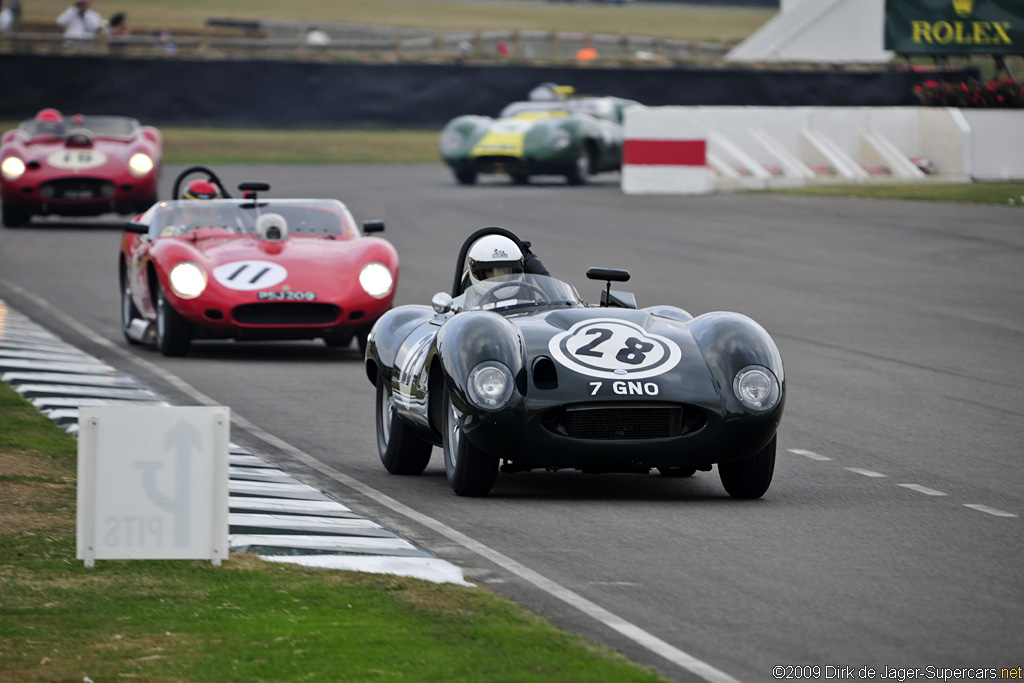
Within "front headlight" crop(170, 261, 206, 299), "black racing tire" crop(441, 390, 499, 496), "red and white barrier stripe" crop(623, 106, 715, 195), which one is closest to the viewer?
"black racing tire" crop(441, 390, 499, 496)

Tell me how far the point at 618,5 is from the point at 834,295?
7175 centimetres

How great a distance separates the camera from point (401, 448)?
29.1ft

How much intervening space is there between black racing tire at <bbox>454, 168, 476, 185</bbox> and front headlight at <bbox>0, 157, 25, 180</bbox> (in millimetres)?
9477

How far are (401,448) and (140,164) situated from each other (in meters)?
15.5

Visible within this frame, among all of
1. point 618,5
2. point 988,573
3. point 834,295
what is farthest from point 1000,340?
point 618,5

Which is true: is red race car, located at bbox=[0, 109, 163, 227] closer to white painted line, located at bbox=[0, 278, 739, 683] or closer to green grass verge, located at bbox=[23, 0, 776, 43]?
white painted line, located at bbox=[0, 278, 739, 683]

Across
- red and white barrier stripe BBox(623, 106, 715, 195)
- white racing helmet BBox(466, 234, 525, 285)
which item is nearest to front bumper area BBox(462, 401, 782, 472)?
white racing helmet BBox(466, 234, 525, 285)

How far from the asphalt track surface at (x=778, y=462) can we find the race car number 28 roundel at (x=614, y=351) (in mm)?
607

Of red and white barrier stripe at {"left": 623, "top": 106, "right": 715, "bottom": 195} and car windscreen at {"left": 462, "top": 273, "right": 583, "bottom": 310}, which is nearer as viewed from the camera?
car windscreen at {"left": 462, "top": 273, "right": 583, "bottom": 310}

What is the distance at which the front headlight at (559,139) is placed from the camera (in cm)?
3014

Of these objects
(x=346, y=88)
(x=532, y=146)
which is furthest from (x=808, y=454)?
(x=346, y=88)

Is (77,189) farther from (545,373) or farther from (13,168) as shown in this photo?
(545,373)

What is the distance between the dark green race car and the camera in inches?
1185

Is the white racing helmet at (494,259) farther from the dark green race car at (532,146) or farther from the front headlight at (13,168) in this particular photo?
the dark green race car at (532,146)
